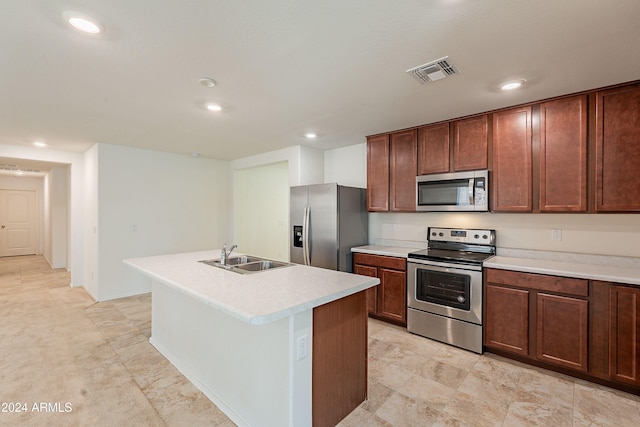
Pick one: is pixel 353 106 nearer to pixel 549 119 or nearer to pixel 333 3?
pixel 333 3

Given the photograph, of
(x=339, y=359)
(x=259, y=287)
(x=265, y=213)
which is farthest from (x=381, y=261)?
(x=265, y=213)

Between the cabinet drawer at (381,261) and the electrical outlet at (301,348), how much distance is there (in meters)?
2.04

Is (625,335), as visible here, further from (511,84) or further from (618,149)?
(511,84)

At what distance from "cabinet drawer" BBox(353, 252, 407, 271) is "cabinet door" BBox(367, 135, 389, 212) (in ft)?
2.12

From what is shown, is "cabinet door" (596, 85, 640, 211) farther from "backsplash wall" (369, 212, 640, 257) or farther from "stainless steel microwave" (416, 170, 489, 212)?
"stainless steel microwave" (416, 170, 489, 212)

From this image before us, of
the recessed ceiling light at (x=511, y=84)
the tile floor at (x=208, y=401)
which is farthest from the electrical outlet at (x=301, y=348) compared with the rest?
the recessed ceiling light at (x=511, y=84)

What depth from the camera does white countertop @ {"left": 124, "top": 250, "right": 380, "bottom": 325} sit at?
4.72ft

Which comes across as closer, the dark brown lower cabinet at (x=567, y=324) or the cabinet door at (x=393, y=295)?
the dark brown lower cabinet at (x=567, y=324)

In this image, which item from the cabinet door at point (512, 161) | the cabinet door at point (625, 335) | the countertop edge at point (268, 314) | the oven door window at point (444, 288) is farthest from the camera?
the oven door window at point (444, 288)

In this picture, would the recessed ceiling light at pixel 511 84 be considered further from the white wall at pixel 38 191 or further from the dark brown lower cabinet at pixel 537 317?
the white wall at pixel 38 191

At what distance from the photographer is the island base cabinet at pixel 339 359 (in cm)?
172

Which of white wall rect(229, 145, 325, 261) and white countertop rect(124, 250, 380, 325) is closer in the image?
white countertop rect(124, 250, 380, 325)

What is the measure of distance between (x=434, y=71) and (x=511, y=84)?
752 millimetres

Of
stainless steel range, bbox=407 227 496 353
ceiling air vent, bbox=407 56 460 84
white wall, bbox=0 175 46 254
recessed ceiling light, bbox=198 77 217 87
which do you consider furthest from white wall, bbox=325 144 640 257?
white wall, bbox=0 175 46 254
